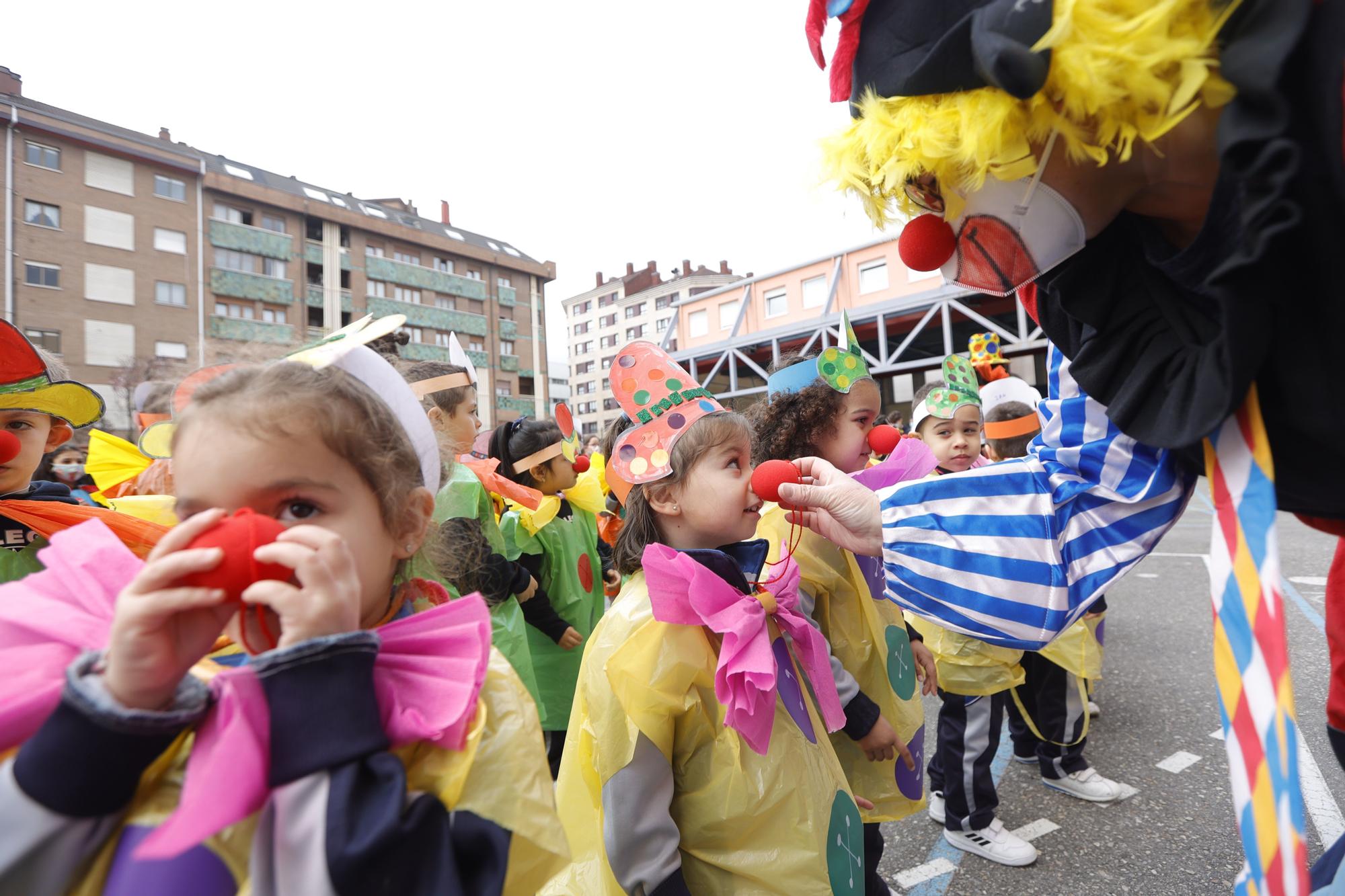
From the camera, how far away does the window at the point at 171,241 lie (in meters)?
28.4

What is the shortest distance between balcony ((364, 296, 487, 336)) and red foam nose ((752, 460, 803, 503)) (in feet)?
123

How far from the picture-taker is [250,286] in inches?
1226

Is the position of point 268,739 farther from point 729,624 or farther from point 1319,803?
point 1319,803

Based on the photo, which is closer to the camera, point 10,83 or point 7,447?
point 7,447

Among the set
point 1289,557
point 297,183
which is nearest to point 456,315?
point 297,183

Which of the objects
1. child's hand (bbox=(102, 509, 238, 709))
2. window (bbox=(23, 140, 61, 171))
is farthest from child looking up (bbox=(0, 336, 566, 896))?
window (bbox=(23, 140, 61, 171))

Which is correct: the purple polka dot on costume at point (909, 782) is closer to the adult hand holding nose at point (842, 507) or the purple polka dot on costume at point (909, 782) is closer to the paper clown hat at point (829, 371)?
the adult hand holding nose at point (842, 507)

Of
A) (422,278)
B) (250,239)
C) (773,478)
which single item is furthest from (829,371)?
(422,278)

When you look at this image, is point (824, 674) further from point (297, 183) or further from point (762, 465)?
point (297, 183)

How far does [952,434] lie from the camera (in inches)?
145

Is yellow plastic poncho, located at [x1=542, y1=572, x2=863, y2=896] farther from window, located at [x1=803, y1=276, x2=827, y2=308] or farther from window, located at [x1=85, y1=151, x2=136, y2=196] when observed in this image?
window, located at [x1=85, y1=151, x2=136, y2=196]

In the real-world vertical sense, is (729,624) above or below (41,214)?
below

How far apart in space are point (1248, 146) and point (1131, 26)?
195 mm

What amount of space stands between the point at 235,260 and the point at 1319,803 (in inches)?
1481
